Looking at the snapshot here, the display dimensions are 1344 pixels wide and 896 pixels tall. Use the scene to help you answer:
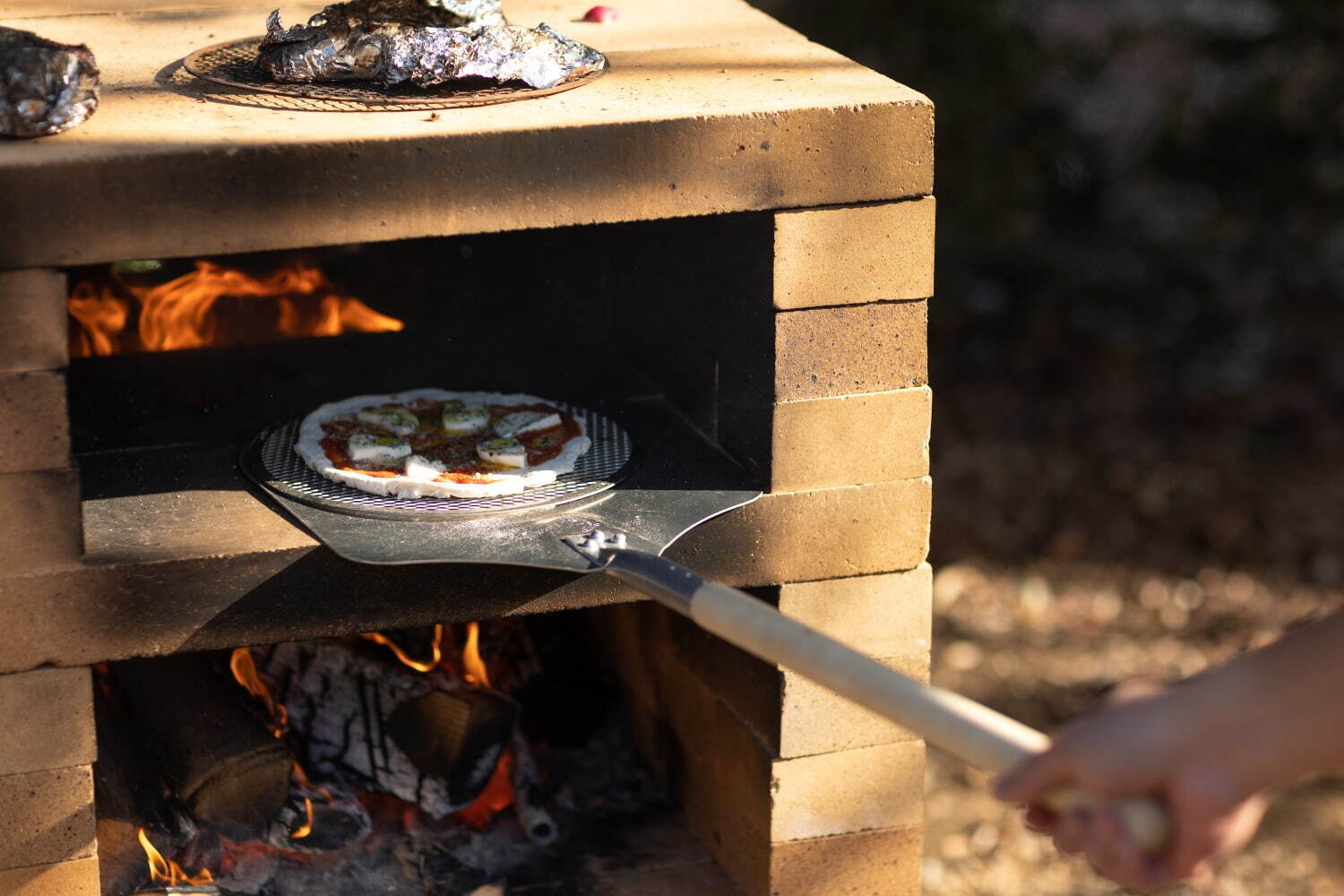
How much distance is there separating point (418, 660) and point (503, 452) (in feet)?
2.18

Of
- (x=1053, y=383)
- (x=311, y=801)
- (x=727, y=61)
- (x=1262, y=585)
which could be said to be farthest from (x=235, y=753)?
(x=1053, y=383)

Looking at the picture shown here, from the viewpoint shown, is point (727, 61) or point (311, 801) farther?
point (311, 801)

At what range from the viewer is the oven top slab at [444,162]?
2.10 meters

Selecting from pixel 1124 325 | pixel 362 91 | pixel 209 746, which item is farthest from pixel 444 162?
pixel 1124 325

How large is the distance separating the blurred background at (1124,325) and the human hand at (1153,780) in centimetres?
312

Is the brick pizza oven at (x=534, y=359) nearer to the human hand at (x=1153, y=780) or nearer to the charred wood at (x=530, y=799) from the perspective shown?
the charred wood at (x=530, y=799)

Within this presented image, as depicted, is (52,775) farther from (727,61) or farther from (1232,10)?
(1232,10)

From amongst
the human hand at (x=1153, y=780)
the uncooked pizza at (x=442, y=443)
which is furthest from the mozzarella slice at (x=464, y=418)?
the human hand at (x=1153, y=780)

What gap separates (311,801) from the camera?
291cm

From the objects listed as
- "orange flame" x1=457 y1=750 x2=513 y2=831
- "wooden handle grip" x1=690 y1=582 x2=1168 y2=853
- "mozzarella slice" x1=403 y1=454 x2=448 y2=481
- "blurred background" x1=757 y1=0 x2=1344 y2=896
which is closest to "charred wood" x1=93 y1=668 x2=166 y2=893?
"orange flame" x1=457 y1=750 x2=513 y2=831

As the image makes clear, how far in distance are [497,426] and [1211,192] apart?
4530 mm

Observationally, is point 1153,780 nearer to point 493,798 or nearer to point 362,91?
point 362,91

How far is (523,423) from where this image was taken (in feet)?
8.95

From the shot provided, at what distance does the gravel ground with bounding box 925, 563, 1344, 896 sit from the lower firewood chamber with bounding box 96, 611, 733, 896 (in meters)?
1.06
